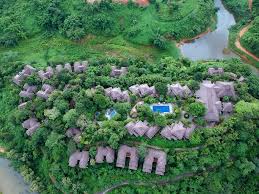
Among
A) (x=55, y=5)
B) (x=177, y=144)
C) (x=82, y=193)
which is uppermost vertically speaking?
(x=55, y=5)

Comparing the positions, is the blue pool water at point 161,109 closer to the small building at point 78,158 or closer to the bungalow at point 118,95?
the bungalow at point 118,95

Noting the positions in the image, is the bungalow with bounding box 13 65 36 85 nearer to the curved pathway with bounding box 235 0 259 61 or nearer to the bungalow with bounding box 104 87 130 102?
the bungalow with bounding box 104 87 130 102

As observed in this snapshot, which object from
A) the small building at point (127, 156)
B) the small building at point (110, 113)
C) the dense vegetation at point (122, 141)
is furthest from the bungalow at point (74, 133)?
the small building at point (127, 156)

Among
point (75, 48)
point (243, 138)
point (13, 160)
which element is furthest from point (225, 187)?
point (75, 48)

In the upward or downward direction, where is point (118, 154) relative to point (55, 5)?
downward

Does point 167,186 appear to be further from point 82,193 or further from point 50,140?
point 50,140
